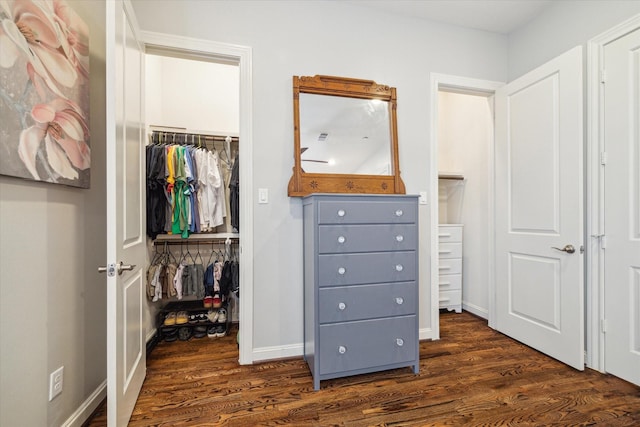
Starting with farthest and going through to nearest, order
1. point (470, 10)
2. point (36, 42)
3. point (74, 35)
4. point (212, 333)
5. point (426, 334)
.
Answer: point (212, 333), point (426, 334), point (470, 10), point (74, 35), point (36, 42)

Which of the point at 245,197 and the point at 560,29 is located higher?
the point at 560,29

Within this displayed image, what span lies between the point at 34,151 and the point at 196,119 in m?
1.94

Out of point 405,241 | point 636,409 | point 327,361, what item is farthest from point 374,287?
point 636,409

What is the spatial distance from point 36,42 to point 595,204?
3221 millimetres

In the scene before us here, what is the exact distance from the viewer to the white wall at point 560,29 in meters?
1.91

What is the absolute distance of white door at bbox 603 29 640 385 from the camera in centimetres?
178

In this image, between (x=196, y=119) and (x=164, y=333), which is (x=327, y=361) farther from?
(x=196, y=119)

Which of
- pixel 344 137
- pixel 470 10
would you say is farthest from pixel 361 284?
pixel 470 10

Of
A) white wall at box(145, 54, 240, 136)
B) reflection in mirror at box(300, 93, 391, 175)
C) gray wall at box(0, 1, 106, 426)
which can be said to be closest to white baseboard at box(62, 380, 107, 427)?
gray wall at box(0, 1, 106, 426)

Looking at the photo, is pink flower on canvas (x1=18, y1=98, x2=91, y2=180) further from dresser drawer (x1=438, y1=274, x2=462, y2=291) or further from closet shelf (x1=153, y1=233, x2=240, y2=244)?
dresser drawer (x1=438, y1=274, x2=462, y2=291)

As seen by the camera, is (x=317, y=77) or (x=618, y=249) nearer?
(x=618, y=249)

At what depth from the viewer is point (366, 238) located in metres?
1.83

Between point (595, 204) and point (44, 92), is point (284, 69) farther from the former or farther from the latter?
point (595, 204)

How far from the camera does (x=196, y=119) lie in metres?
2.95
